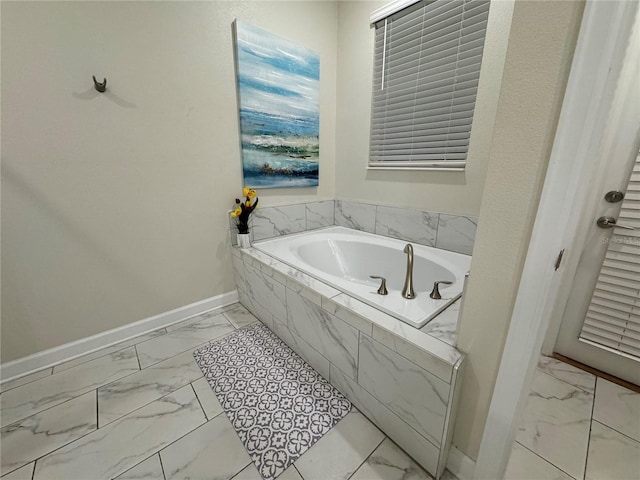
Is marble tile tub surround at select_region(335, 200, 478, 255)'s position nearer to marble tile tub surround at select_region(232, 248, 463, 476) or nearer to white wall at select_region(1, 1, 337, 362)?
marble tile tub surround at select_region(232, 248, 463, 476)

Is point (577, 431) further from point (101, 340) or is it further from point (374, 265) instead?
point (101, 340)

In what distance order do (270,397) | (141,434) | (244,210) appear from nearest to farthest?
(141,434) < (270,397) < (244,210)

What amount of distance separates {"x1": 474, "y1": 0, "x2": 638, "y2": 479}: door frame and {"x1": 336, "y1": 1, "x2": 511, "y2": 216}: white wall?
998mm

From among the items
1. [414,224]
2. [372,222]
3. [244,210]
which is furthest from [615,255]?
[244,210]

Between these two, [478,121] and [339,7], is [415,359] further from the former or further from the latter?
[339,7]

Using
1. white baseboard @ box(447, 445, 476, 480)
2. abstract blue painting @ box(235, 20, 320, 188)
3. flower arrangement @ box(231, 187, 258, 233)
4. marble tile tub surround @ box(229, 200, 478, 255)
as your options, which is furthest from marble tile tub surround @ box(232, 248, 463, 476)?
abstract blue painting @ box(235, 20, 320, 188)

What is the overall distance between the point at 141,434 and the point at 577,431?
189cm

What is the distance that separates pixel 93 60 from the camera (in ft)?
4.34

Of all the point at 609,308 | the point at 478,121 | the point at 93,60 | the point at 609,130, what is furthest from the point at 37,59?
the point at 609,308

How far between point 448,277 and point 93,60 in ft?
7.44

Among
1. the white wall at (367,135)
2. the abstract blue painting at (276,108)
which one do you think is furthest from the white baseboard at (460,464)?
the abstract blue painting at (276,108)

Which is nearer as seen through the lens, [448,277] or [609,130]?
[609,130]

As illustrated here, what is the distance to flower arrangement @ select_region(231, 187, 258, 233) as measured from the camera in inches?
74.4

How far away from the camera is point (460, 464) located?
3.03 feet
